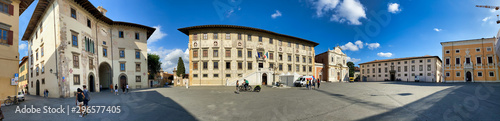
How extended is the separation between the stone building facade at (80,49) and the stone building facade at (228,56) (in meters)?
7.92

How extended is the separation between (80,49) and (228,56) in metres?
19.1

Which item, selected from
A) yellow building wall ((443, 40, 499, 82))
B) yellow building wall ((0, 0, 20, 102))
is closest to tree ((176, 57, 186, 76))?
→ yellow building wall ((0, 0, 20, 102))

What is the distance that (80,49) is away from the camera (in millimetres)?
19500

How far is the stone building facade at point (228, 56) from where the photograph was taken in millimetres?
31375

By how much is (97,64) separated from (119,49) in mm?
4179

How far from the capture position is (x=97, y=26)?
2377cm

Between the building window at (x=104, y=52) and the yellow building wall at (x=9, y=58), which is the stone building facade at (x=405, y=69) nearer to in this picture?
the building window at (x=104, y=52)

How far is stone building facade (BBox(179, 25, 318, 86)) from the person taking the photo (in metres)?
31.4

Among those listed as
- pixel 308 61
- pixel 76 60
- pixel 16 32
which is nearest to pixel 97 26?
pixel 76 60

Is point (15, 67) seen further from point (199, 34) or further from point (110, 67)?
point (199, 34)

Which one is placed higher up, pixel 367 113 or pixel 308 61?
pixel 308 61

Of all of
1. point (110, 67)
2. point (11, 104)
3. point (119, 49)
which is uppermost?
point (119, 49)

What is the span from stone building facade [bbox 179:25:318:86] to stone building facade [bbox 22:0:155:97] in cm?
792

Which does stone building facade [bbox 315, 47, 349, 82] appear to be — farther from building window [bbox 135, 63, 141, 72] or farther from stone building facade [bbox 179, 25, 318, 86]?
building window [bbox 135, 63, 141, 72]
